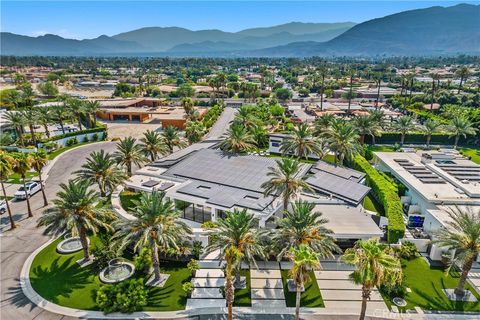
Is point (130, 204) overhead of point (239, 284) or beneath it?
overhead

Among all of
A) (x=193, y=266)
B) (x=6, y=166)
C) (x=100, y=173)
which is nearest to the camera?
(x=193, y=266)

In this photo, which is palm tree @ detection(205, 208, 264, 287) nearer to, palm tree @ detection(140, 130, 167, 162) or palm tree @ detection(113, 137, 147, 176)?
palm tree @ detection(113, 137, 147, 176)

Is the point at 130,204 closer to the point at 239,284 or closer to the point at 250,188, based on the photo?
the point at 250,188

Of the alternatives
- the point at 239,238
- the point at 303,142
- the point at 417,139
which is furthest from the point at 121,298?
the point at 417,139

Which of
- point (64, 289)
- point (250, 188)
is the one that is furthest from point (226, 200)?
point (64, 289)

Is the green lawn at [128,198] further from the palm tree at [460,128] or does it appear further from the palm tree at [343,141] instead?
the palm tree at [460,128]

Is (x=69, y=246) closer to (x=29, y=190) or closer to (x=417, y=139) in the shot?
(x=29, y=190)
